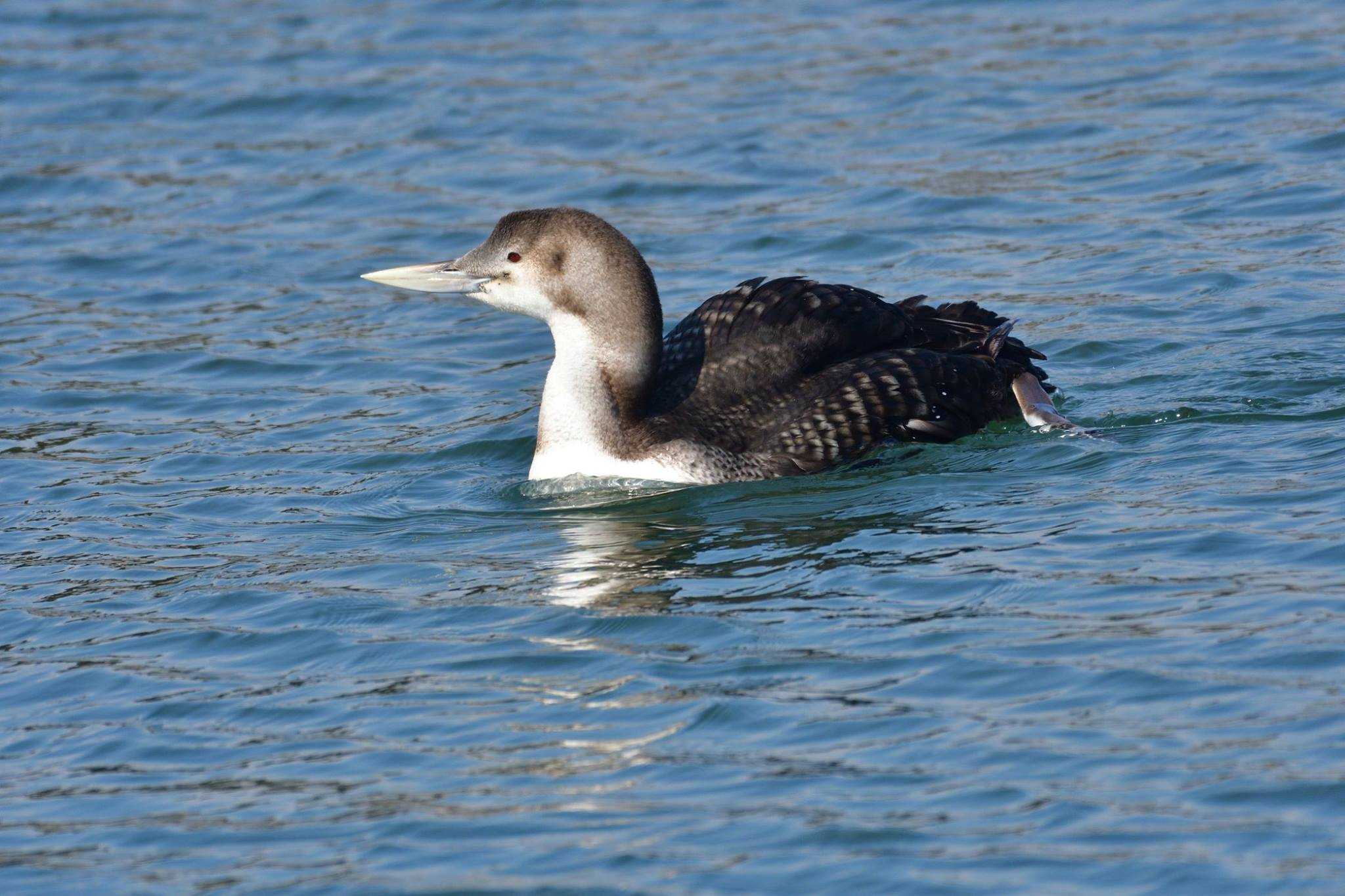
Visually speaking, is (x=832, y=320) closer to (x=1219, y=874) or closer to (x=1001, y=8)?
(x=1219, y=874)

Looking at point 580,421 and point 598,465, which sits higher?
point 580,421

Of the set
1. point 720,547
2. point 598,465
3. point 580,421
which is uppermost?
point 580,421

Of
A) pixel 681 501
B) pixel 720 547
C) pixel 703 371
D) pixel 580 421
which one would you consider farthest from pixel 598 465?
pixel 720 547

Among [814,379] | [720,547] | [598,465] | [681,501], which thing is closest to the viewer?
[720,547]

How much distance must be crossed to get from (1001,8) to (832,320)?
7409 mm

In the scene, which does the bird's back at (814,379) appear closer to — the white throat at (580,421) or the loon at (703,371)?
the loon at (703,371)

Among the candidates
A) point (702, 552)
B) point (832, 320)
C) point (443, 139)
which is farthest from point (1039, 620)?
point (443, 139)

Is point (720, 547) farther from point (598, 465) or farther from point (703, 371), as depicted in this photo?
point (703, 371)

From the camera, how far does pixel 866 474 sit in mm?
7199

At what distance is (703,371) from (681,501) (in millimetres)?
568

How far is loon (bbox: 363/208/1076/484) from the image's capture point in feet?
23.7

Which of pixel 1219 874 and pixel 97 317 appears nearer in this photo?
pixel 1219 874

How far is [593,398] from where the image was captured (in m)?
7.28

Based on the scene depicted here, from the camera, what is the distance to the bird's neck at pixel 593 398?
7254 mm
